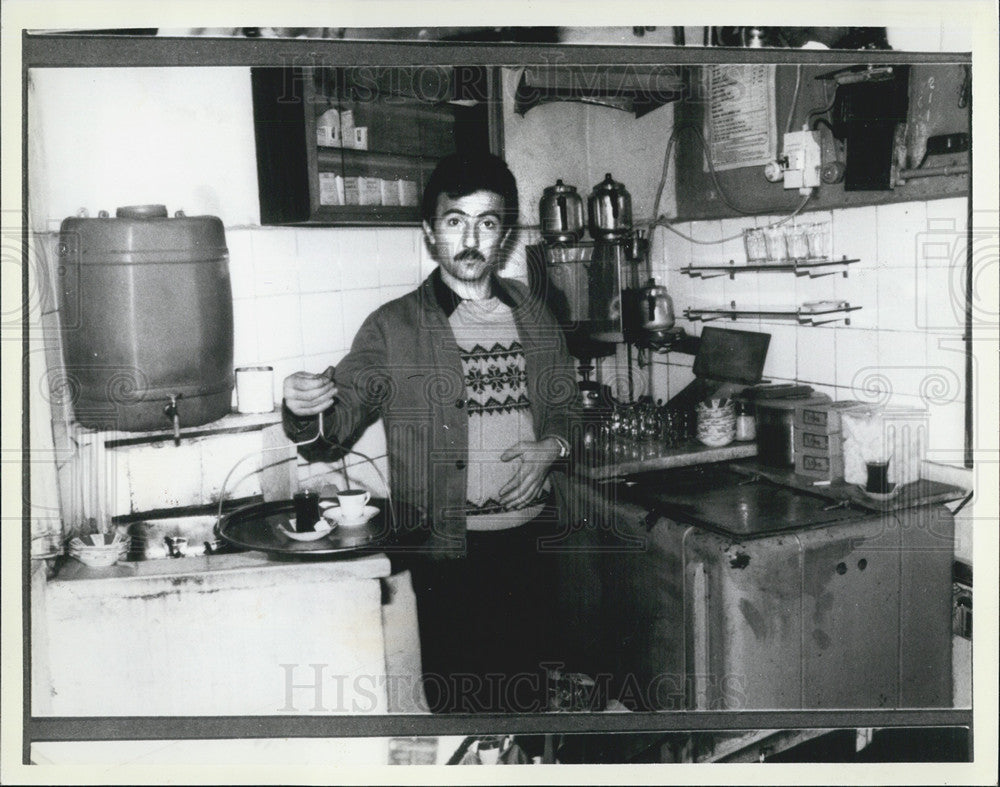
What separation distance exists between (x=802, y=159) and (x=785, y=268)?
329 mm

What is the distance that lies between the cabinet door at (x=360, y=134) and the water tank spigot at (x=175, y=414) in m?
0.44

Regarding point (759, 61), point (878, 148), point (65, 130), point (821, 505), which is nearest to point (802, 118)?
point (878, 148)

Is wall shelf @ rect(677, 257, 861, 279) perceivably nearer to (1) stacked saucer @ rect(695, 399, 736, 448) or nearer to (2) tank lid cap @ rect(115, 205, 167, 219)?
(1) stacked saucer @ rect(695, 399, 736, 448)

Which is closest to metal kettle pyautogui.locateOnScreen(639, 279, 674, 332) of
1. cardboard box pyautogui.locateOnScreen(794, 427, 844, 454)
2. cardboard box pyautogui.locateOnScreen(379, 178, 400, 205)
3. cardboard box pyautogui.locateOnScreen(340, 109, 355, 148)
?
cardboard box pyautogui.locateOnScreen(794, 427, 844, 454)

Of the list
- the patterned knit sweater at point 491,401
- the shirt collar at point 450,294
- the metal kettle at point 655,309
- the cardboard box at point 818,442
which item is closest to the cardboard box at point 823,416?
the cardboard box at point 818,442

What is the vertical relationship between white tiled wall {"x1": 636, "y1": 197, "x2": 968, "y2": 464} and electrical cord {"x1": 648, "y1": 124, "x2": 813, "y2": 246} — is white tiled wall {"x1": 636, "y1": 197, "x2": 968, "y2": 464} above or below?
below

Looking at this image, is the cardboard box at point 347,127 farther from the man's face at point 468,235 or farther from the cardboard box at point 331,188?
the man's face at point 468,235

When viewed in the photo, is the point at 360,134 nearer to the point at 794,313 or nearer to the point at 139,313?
the point at 139,313

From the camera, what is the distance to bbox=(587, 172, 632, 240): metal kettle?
233 cm

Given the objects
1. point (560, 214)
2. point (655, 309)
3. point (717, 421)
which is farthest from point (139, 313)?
point (717, 421)

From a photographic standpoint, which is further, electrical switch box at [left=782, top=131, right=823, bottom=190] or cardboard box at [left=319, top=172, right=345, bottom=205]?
electrical switch box at [left=782, top=131, right=823, bottom=190]

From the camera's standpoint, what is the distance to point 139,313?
6.14ft

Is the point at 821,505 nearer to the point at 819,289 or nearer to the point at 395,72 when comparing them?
the point at 819,289

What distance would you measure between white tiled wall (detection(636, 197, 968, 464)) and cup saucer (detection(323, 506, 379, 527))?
1114mm
